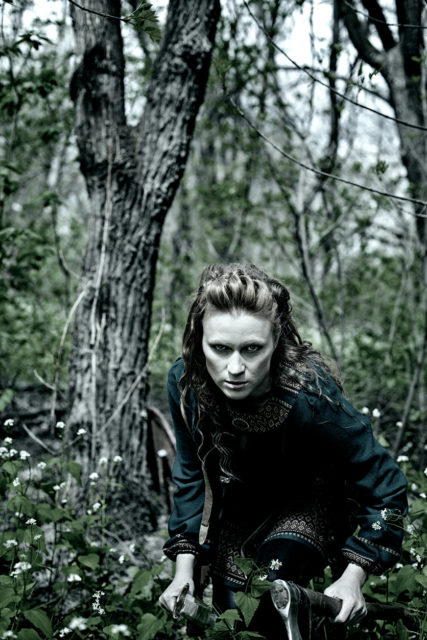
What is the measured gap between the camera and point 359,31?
14.6ft

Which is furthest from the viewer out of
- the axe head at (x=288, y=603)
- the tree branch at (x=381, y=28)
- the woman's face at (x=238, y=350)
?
the tree branch at (x=381, y=28)

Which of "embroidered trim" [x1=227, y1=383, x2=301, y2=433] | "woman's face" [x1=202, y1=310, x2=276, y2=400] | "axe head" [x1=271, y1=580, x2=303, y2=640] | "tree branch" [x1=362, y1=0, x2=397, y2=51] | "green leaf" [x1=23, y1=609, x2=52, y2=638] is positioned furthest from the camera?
"tree branch" [x1=362, y1=0, x2=397, y2=51]

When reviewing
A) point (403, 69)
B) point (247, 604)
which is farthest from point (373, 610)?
point (403, 69)

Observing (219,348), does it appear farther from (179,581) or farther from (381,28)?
(381,28)

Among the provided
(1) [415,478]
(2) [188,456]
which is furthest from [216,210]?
(2) [188,456]

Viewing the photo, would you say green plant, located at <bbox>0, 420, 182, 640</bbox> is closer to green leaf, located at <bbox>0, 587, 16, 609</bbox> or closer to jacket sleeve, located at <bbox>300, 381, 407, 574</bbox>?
green leaf, located at <bbox>0, 587, 16, 609</bbox>

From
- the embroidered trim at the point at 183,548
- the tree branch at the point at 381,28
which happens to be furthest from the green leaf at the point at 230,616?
the tree branch at the point at 381,28

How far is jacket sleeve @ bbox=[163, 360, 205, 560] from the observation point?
2.02 m

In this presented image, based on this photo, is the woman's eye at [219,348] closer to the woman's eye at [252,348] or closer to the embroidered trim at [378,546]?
the woman's eye at [252,348]

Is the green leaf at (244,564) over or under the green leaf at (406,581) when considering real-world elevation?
over

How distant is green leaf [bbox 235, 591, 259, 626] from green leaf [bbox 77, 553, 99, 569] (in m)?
0.65

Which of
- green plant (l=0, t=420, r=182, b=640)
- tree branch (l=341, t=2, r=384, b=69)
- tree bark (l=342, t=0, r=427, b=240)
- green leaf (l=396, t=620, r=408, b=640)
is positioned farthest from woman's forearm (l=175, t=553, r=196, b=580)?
tree branch (l=341, t=2, r=384, b=69)

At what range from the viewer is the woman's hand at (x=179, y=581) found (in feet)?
5.91

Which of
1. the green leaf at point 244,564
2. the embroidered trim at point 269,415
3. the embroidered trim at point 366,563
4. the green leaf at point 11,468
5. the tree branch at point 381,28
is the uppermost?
the tree branch at point 381,28
